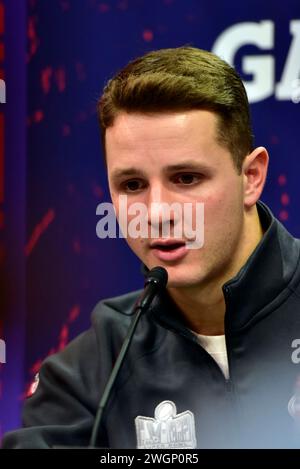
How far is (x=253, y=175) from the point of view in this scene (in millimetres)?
1953

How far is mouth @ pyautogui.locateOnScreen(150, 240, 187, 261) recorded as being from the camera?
176 cm

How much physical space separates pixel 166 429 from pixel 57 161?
3.72 ft

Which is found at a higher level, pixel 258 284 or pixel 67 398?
pixel 258 284

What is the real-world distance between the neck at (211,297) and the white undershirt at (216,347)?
2cm

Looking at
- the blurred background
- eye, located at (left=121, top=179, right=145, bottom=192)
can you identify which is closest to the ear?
eye, located at (left=121, top=179, right=145, bottom=192)

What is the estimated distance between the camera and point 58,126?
8.62ft

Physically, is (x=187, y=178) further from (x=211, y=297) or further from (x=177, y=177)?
(x=211, y=297)

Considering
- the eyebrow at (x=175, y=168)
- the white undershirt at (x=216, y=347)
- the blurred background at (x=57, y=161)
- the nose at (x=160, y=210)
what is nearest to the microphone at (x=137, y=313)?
the nose at (x=160, y=210)

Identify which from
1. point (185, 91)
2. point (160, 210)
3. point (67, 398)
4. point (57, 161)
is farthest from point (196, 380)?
point (57, 161)

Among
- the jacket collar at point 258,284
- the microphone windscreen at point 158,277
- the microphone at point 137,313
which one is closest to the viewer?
the microphone at point 137,313

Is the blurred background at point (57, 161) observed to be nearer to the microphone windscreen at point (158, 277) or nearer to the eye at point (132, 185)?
the eye at point (132, 185)

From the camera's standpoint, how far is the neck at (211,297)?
1.91 meters
